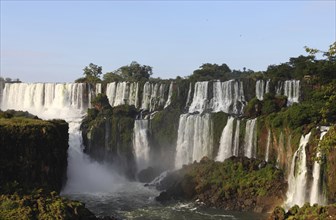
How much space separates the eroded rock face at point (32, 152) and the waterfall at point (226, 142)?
1301cm

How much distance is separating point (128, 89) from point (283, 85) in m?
16.9

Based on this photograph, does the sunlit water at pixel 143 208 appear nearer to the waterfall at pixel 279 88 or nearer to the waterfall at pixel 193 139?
the waterfall at pixel 193 139

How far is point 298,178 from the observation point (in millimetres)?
31672

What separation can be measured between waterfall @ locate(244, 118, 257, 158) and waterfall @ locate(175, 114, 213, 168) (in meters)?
3.79

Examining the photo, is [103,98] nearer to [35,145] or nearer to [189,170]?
[189,170]

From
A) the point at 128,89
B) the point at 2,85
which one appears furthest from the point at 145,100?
the point at 2,85

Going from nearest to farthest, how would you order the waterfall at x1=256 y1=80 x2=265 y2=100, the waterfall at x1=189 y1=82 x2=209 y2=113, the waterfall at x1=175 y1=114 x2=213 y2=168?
the waterfall at x1=175 y1=114 x2=213 y2=168
the waterfall at x1=256 y1=80 x2=265 y2=100
the waterfall at x1=189 y1=82 x2=209 y2=113

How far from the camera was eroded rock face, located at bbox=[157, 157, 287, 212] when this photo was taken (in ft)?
108

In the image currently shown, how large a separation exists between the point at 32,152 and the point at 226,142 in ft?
52.7

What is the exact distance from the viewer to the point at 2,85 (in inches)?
2397

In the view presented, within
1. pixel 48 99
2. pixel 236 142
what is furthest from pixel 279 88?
pixel 48 99

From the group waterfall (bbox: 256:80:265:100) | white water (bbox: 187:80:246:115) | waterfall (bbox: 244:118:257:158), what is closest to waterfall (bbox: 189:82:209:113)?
white water (bbox: 187:80:246:115)

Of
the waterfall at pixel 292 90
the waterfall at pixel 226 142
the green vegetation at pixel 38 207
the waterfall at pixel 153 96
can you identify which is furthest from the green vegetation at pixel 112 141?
the green vegetation at pixel 38 207

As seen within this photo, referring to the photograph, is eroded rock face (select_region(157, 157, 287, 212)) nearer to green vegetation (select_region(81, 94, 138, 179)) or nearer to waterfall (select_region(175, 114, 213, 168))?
waterfall (select_region(175, 114, 213, 168))
